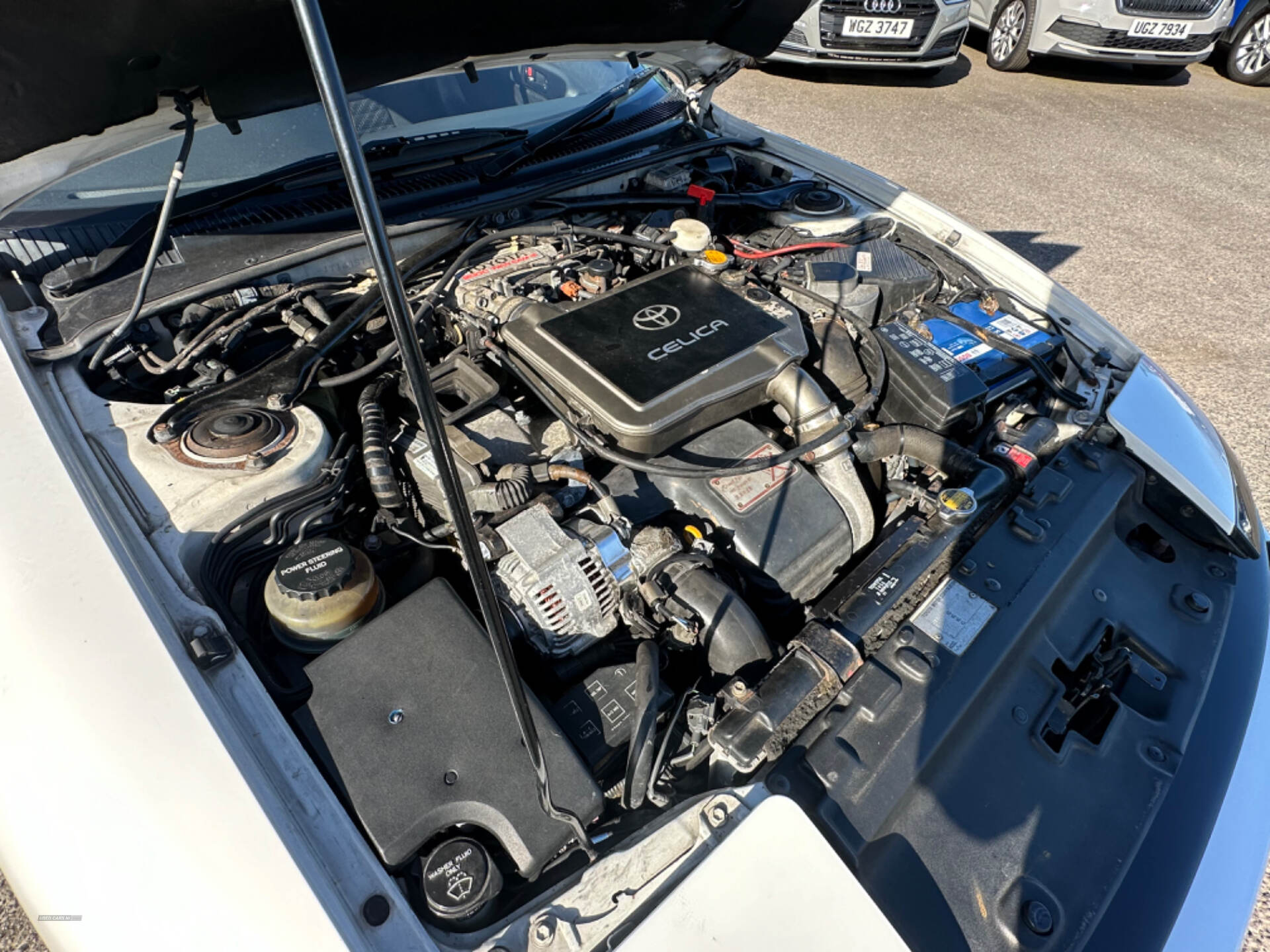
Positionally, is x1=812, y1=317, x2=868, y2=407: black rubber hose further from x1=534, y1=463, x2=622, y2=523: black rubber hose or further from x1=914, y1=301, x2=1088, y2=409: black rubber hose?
x1=534, y1=463, x2=622, y2=523: black rubber hose

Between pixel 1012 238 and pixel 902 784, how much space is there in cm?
446

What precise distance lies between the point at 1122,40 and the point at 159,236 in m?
8.10

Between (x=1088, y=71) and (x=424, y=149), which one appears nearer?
(x=424, y=149)

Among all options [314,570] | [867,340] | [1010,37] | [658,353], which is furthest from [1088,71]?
[314,570]

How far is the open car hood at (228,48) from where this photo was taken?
3.99ft

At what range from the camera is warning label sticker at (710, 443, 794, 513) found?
1.47 meters

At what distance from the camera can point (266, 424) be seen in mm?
1407

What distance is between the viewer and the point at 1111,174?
560 centimetres

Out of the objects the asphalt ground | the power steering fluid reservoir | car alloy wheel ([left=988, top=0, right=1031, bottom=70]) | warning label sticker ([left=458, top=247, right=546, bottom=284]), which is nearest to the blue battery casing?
warning label sticker ([left=458, top=247, right=546, bottom=284])

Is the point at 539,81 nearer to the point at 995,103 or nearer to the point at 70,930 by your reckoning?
the point at 70,930

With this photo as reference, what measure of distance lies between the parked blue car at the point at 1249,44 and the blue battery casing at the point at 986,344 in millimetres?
7868

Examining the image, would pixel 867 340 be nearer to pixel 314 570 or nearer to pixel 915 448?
pixel 915 448

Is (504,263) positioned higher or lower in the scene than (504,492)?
higher

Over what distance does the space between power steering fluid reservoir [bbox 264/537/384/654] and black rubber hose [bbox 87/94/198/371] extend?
0.69m
